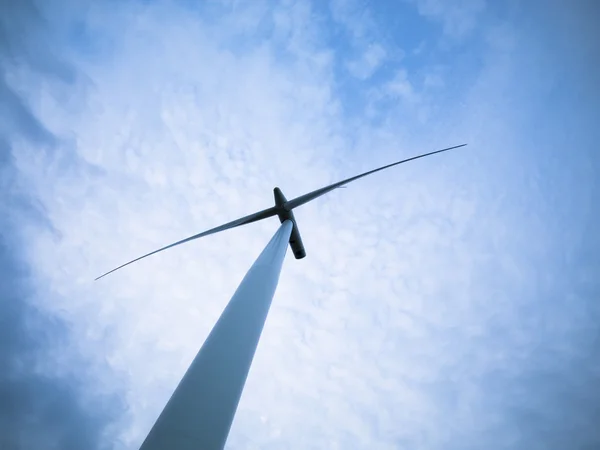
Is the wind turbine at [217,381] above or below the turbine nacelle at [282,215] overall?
below

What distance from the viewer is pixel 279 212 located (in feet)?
51.0

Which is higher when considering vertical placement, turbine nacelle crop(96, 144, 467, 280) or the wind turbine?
turbine nacelle crop(96, 144, 467, 280)

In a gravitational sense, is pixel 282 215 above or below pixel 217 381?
above

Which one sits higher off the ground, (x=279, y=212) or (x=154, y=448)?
(x=279, y=212)

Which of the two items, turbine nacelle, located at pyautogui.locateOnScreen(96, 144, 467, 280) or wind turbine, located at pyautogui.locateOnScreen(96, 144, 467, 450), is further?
turbine nacelle, located at pyautogui.locateOnScreen(96, 144, 467, 280)

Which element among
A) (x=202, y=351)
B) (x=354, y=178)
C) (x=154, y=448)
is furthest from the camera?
(x=354, y=178)

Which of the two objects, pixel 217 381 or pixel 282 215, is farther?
pixel 282 215

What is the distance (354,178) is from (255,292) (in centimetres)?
1051

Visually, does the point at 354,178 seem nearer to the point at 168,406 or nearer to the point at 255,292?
the point at 255,292

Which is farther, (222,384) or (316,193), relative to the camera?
(316,193)

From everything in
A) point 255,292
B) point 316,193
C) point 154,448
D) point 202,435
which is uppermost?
point 316,193

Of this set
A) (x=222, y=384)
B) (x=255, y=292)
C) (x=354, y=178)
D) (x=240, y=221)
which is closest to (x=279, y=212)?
(x=240, y=221)

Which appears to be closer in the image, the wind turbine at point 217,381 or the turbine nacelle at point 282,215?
the wind turbine at point 217,381

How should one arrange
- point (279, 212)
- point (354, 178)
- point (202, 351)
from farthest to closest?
point (354, 178) → point (279, 212) → point (202, 351)
